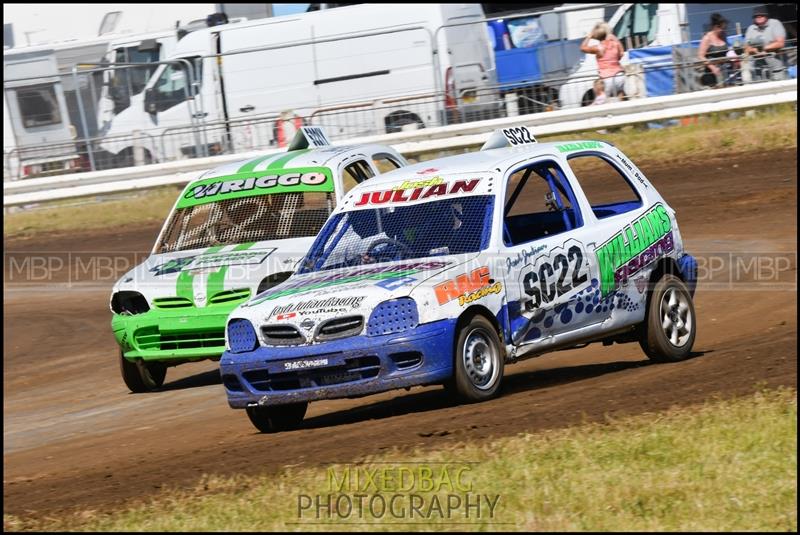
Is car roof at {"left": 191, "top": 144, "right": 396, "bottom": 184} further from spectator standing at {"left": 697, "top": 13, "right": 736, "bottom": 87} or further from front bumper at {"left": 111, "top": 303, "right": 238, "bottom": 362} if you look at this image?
spectator standing at {"left": 697, "top": 13, "right": 736, "bottom": 87}

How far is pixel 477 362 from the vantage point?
24.9 feet

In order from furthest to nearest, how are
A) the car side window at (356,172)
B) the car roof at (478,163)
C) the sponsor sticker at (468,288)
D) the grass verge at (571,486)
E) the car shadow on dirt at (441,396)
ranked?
the car side window at (356,172), the car roof at (478,163), the car shadow on dirt at (441,396), the sponsor sticker at (468,288), the grass verge at (571,486)

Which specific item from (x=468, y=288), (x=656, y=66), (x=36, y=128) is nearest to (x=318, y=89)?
(x=36, y=128)

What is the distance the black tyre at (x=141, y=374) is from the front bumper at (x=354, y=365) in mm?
3019

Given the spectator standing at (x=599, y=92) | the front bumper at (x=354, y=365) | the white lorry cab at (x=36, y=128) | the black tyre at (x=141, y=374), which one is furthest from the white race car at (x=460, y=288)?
the white lorry cab at (x=36, y=128)

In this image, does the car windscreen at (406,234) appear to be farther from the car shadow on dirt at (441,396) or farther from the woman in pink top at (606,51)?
the woman in pink top at (606,51)

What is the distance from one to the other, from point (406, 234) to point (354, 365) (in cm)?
125

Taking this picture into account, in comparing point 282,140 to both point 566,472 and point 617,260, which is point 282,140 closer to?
point 617,260

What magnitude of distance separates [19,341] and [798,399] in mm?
9350

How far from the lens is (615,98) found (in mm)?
19344

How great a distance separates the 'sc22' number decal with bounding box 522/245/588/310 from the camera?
805cm

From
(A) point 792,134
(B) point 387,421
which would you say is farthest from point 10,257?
(B) point 387,421

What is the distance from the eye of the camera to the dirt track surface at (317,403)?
22.1 feet

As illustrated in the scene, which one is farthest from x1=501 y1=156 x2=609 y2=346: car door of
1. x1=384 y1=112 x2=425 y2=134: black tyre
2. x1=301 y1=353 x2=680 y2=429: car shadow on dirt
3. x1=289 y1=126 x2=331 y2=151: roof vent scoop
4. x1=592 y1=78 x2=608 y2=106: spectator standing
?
x1=384 y1=112 x2=425 y2=134: black tyre
